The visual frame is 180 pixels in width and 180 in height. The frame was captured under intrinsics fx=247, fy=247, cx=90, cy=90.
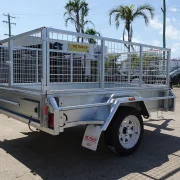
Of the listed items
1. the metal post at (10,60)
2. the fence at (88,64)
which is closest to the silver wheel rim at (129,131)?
the fence at (88,64)

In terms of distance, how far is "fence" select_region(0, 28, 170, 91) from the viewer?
14.0 feet

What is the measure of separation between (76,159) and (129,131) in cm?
108

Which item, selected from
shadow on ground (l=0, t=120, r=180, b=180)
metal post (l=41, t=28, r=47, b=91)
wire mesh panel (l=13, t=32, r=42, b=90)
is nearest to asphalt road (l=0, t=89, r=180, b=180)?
shadow on ground (l=0, t=120, r=180, b=180)

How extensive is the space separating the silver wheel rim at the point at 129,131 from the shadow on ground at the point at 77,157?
24 centimetres

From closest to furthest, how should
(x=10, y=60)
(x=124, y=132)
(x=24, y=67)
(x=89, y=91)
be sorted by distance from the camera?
1. (x=89, y=91)
2. (x=124, y=132)
3. (x=10, y=60)
4. (x=24, y=67)

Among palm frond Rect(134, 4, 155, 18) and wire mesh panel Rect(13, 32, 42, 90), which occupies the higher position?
palm frond Rect(134, 4, 155, 18)

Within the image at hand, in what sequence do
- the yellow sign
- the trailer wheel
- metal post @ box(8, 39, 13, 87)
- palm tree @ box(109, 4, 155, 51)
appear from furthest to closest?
palm tree @ box(109, 4, 155, 51), metal post @ box(8, 39, 13, 87), the trailer wheel, the yellow sign

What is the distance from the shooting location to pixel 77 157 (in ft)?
14.2

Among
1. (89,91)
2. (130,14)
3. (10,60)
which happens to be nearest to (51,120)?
(89,91)

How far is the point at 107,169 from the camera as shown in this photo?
12.5ft

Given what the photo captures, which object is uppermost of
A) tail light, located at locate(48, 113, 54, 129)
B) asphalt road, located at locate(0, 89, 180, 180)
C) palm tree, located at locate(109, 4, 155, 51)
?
palm tree, located at locate(109, 4, 155, 51)

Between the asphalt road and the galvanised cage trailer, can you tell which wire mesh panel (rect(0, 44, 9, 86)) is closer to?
the galvanised cage trailer

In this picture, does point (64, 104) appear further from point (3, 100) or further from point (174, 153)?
point (174, 153)

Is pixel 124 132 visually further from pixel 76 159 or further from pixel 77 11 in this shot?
pixel 77 11
